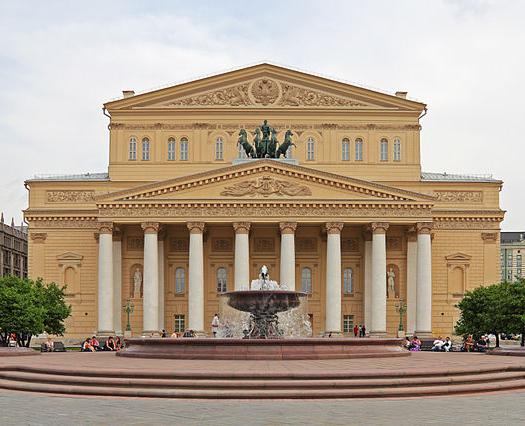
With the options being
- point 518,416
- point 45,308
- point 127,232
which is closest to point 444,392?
point 518,416

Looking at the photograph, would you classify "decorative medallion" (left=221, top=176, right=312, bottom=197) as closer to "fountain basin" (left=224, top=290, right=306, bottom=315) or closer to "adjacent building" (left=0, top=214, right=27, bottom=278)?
"fountain basin" (left=224, top=290, right=306, bottom=315)

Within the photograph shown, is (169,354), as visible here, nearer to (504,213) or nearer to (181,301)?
(181,301)

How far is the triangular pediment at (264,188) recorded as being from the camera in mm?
68125

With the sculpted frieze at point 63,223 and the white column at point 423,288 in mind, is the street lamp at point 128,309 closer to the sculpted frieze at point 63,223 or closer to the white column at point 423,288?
the sculpted frieze at point 63,223

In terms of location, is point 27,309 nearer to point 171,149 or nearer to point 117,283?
point 117,283

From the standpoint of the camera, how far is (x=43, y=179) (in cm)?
7531

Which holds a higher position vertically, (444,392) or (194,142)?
(194,142)

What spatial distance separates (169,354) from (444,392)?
10.1 m

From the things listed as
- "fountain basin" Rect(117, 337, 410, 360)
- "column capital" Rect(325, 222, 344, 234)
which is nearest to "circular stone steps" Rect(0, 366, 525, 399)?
"fountain basin" Rect(117, 337, 410, 360)

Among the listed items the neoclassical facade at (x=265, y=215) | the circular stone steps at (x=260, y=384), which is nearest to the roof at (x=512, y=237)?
the neoclassical facade at (x=265, y=215)

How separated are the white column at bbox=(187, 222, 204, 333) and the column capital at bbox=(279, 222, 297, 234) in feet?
17.6

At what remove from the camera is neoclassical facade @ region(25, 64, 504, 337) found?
2702 inches

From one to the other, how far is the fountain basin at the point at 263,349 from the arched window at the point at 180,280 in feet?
141

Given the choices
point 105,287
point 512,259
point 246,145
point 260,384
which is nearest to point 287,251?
point 246,145
